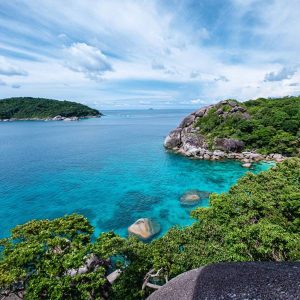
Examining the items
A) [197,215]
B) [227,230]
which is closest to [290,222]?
[227,230]

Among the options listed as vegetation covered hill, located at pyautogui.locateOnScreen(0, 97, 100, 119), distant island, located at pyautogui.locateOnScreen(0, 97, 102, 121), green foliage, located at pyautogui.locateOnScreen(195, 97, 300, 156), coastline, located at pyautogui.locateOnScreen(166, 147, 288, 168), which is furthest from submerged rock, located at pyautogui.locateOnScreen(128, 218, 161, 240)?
vegetation covered hill, located at pyautogui.locateOnScreen(0, 97, 100, 119)

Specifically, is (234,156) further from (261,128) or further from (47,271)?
(47,271)

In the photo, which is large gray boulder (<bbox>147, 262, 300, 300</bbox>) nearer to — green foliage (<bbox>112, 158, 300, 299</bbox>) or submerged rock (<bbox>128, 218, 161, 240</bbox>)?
green foliage (<bbox>112, 158, 300, 299</bbox>)

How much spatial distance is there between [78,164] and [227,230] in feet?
135

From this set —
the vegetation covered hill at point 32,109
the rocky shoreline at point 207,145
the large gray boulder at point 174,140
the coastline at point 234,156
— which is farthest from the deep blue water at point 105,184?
the vegetation covered hill at point 32,109

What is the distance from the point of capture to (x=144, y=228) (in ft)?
80.9

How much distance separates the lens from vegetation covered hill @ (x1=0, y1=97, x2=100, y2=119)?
173 metres

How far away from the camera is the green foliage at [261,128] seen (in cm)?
5047

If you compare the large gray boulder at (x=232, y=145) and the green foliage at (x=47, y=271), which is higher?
the green foliage at (x=47, y=271)

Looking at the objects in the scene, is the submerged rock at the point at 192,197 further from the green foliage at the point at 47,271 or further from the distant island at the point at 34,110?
the distant island at the point at 34,110

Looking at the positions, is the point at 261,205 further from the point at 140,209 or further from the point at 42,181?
the point at 42,181

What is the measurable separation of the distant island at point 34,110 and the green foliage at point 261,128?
13851 cm

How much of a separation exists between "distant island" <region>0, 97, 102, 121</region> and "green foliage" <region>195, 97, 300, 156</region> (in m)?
139

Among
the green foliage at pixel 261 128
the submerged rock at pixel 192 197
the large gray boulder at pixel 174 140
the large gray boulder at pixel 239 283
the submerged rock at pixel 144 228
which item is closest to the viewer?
the large gray boulder at pixel 239 283
